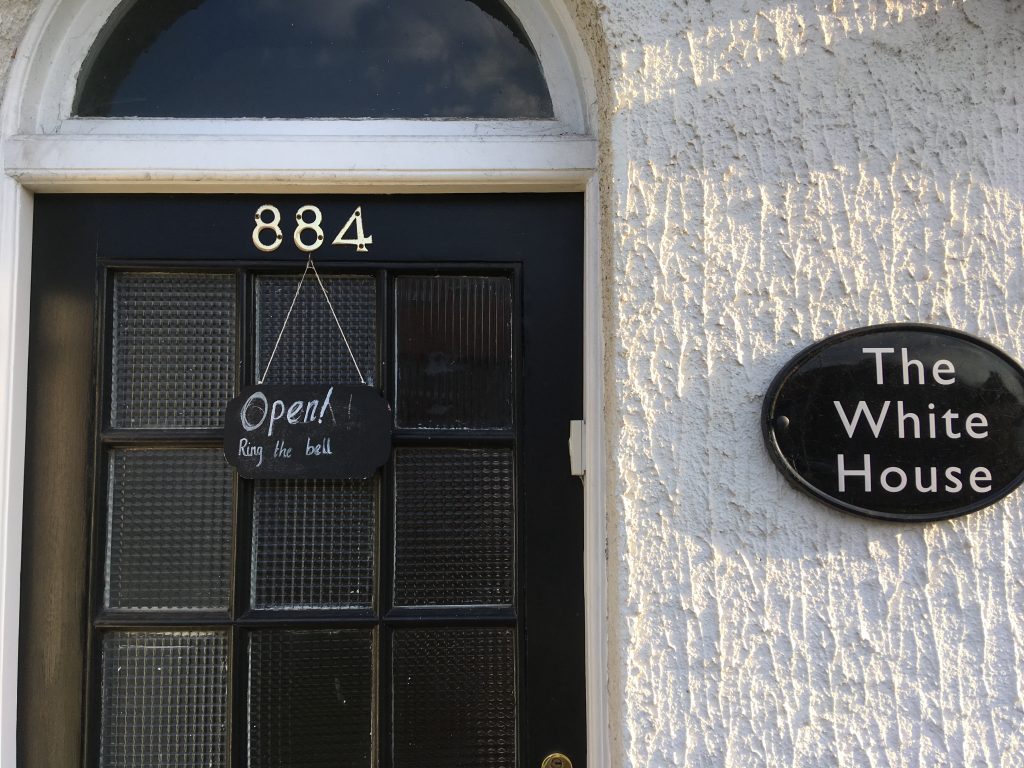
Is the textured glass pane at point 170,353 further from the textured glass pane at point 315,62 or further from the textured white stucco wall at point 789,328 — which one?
the textured white stucco wall at point 789,328

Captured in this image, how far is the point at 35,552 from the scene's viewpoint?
4.74ft

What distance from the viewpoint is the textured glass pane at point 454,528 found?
1.48 metres

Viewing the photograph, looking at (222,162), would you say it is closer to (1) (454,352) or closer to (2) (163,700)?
(1) (454,352)

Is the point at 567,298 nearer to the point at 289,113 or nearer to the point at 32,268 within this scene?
the point at 289,113

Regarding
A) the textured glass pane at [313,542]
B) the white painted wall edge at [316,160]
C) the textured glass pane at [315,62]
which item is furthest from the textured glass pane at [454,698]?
the textured glass pane at [315,62]

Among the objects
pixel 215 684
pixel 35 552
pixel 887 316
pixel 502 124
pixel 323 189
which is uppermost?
pixel 502 124

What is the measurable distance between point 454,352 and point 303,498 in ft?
1.40

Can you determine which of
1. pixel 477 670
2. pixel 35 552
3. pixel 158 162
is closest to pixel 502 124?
pixel 158 162

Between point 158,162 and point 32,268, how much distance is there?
1.12 feet

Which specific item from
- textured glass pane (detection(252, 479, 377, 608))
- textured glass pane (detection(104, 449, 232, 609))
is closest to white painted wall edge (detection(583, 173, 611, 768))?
textured glass pane (detection(252, 479, 377, 608))

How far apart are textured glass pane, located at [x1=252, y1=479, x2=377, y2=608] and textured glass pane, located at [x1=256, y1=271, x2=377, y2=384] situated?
0.75ft

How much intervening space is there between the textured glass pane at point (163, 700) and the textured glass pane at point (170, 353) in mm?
442

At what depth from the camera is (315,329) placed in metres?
1.51

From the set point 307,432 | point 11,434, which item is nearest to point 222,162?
point 307,432
